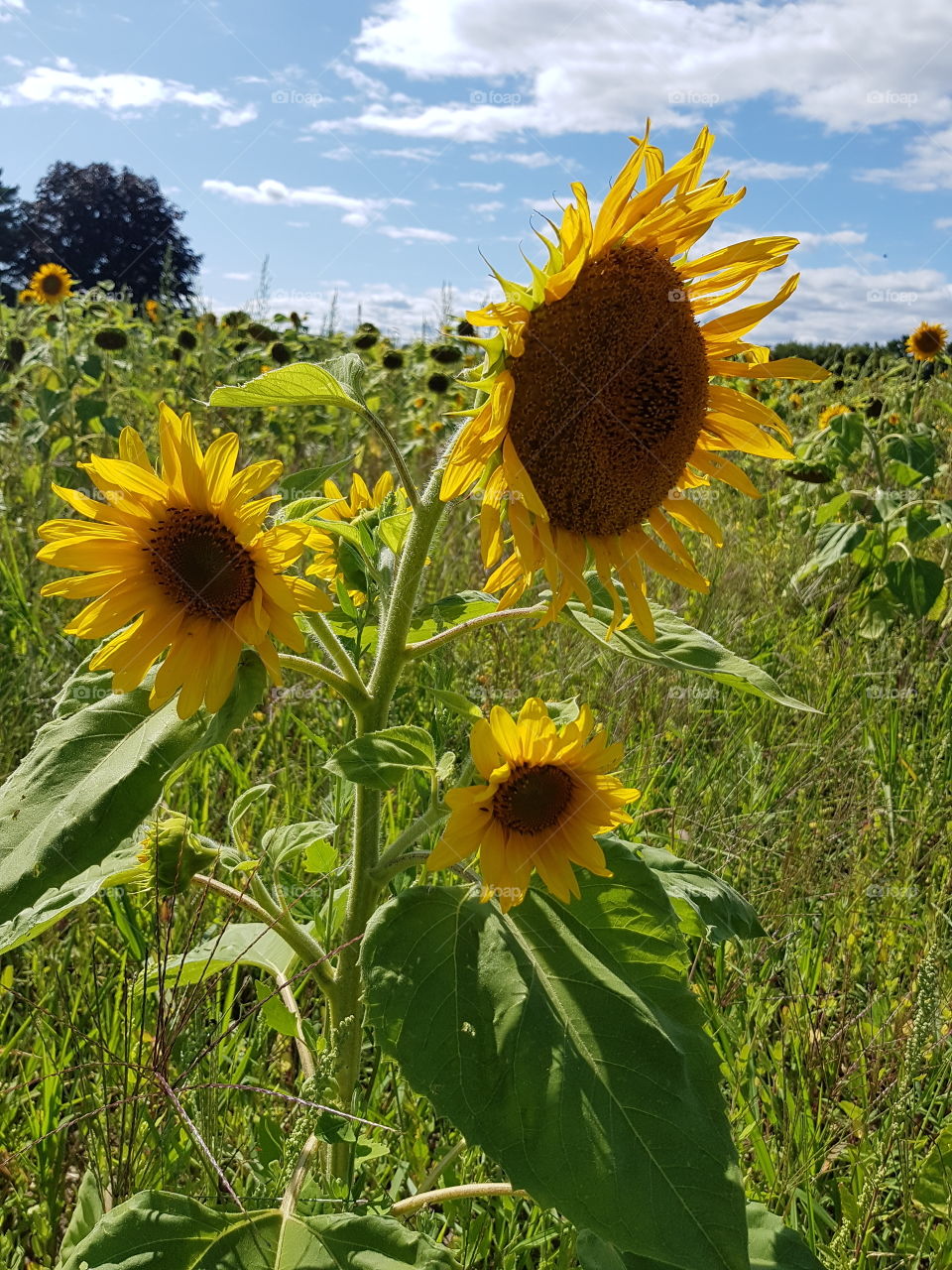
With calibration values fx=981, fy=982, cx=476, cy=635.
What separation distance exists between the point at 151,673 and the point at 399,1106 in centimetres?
98

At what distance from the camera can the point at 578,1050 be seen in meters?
1.24

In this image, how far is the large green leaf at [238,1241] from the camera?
3.94ft

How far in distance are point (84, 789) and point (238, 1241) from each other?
64 centimetres

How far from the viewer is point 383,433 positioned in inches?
51.6

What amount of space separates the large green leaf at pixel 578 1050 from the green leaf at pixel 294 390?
680 millimetres

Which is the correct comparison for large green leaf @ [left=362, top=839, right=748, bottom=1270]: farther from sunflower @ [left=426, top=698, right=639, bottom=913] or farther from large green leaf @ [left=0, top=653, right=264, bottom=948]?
large green leaf @ [left=0, top=653, right=264, bottom=948]

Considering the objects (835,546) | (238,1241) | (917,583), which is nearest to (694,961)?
(238,1241)

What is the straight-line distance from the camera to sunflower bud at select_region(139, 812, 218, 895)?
1.45 m

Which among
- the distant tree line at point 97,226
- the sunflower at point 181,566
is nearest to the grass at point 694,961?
the sunflower at point 181,566

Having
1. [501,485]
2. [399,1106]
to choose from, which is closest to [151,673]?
[501,485]

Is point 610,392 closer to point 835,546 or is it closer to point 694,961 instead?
point 694,961

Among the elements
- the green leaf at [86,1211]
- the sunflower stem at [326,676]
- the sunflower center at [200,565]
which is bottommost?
the green leaf at [86,1211]

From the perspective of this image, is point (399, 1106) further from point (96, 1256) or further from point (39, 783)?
point (39, 783)

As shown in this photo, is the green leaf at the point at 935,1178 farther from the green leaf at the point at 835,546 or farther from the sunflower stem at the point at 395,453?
the green leaf at the point at 835,546
